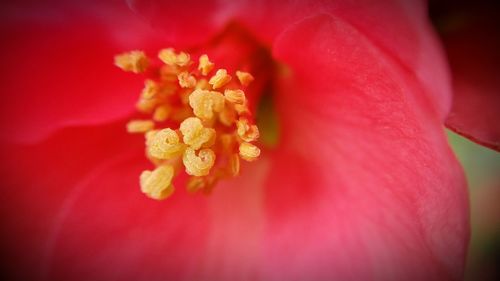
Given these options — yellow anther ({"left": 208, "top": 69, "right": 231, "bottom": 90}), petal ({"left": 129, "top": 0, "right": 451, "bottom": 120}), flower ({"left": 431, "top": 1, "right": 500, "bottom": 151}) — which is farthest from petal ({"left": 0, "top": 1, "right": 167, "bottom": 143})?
flower ({"left": 431, "top": 1, "right": 500, "bottom": 151})

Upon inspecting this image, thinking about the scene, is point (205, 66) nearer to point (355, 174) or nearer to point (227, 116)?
point (227, 116)

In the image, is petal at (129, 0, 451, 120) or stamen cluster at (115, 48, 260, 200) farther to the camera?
stamen cluster at (115, 48, 260, 200)

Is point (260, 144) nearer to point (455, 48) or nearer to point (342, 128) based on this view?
point (342, 128)

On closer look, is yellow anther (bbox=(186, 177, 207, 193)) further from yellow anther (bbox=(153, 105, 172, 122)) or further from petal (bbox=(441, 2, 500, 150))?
petal (bbox=(441, 2, 500, 150))

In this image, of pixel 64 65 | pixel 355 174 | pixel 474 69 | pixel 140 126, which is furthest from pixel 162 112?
pixel 474 69

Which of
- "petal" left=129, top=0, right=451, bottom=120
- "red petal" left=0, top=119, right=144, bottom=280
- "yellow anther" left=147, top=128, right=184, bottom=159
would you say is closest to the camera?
"petal" left=129, top=0, right=451, bottom=120

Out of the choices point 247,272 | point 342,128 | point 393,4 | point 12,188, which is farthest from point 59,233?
point 393,4
